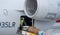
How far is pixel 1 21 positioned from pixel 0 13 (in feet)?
0.15

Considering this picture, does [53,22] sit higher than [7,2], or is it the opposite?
[7,2]

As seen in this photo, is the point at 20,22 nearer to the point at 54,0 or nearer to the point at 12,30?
the point at 12,30

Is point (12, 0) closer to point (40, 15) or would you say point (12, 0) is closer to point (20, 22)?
point (20, 22)

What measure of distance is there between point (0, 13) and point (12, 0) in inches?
3.9

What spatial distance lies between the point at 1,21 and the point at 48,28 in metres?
0.33

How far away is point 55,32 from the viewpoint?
70 cm

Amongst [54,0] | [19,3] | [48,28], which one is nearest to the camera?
[54,0]

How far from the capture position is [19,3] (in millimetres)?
979

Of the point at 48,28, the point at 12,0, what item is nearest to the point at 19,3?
the point at 12,0

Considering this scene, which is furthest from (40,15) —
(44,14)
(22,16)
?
(22,16)

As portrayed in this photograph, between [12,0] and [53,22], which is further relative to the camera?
[12,0]

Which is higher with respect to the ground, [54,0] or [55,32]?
[54,0]

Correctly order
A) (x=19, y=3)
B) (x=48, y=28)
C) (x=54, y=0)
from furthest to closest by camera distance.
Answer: (x=19, y=3), (x=48, y=28), (x=54, y=0)

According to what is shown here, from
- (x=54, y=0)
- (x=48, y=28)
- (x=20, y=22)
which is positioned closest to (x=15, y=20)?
(x=20, y=22)
